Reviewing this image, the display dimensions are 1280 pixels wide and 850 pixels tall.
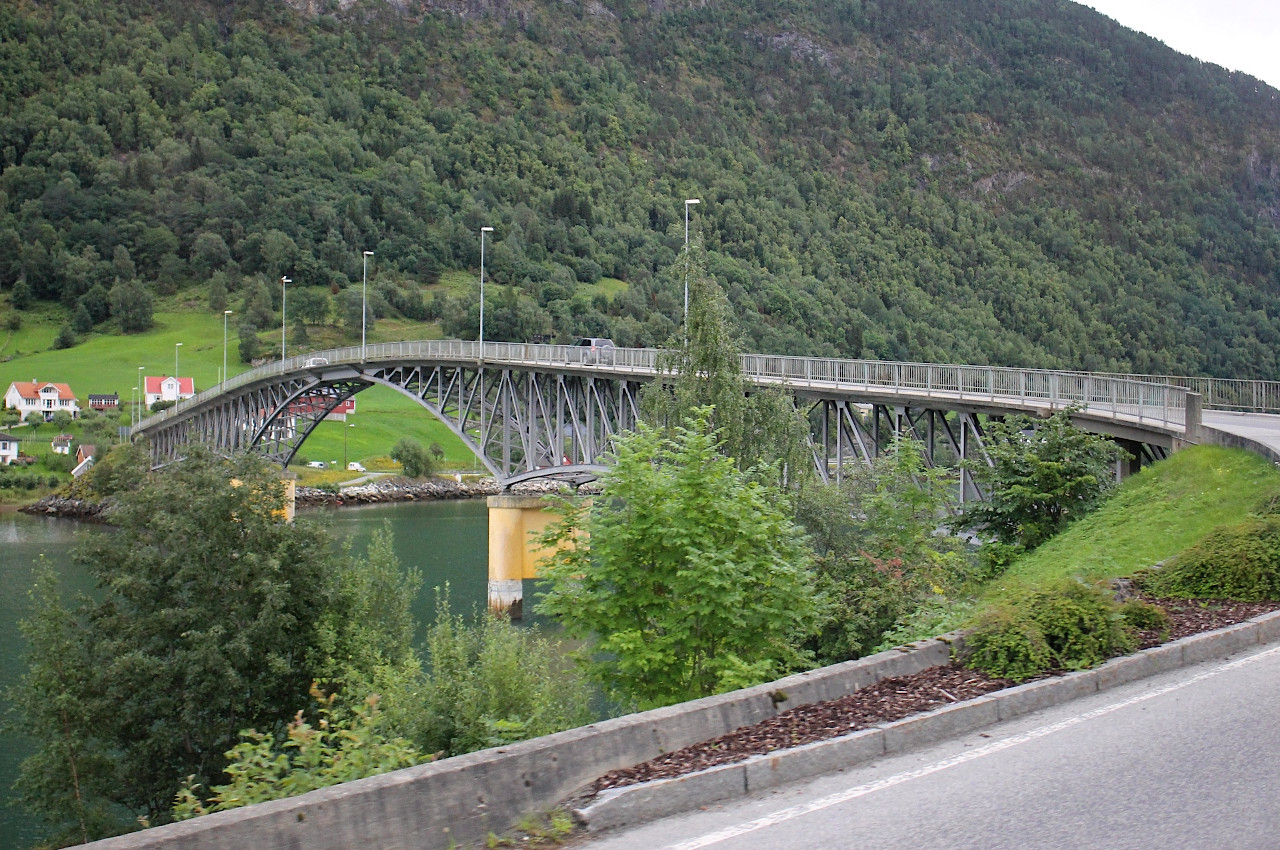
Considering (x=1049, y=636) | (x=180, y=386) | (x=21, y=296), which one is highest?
(x=21, y=296)

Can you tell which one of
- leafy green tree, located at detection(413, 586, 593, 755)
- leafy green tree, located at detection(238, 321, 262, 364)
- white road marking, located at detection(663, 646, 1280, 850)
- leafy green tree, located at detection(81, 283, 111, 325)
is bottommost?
leafy green tree, located at detection(413, 586, 593, 755)

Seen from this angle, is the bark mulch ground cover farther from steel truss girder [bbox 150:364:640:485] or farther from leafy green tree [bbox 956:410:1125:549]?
steel truss girder [bbox 150:364:640:485]

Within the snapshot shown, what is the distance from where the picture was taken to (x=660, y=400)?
28.4 meters

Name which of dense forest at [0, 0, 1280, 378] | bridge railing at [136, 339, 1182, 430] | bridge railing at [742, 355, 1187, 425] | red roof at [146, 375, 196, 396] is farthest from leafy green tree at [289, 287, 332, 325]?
bridge railing at [742, 355, 1187, 425]

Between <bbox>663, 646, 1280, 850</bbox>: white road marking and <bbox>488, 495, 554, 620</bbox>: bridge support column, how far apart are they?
39.8 metres

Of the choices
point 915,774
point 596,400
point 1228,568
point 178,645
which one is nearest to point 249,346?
point 596,400

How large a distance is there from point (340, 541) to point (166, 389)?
222ft

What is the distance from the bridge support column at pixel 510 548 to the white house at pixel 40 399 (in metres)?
82.3

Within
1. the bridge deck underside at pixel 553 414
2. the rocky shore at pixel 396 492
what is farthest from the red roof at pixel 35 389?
the rocky shore at pixel 396 492

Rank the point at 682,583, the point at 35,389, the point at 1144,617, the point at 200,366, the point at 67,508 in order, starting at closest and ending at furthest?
the point at 1144,617
the point at 682,583
the point at 67,508
the point at 35,389
the point at 200,366

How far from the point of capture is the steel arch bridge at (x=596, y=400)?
92.4ft

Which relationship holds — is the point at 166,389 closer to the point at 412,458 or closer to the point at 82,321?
the point at 412,458

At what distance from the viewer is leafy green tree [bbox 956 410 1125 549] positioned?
707 inches

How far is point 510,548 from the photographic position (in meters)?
48.9
